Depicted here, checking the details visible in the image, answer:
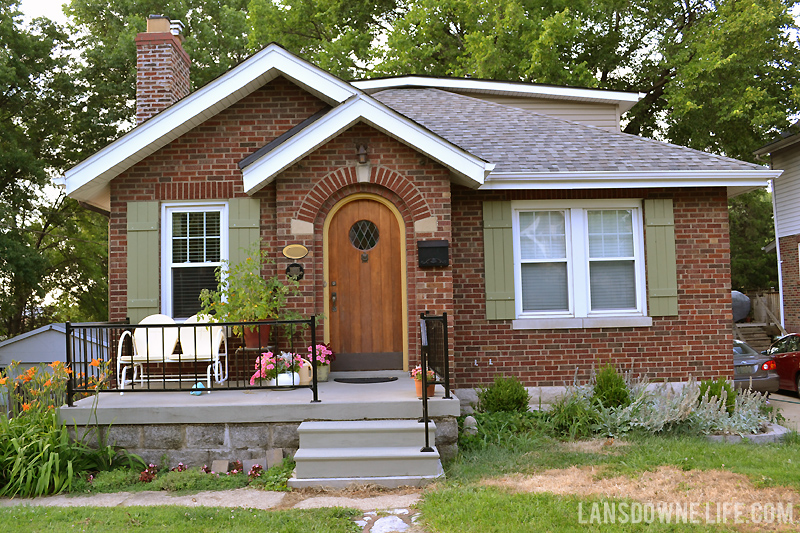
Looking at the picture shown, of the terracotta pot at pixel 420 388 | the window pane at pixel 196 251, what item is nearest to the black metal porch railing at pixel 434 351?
the terracotta pot at pixel 420 388

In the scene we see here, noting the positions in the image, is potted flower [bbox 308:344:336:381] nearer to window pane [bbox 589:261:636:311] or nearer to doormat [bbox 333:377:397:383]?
doormat [bbox 333:377:397:383]

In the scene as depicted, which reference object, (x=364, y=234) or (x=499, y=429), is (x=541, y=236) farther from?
(x=499, y=429)

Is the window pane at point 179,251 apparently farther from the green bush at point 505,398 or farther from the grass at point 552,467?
the grass at point 552,467

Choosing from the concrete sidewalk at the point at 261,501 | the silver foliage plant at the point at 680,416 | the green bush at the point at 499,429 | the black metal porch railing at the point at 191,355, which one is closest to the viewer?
the concrete sidewalk at the point at 261,501

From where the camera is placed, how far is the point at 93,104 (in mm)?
23391

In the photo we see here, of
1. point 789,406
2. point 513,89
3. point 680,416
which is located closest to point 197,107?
point 513,89

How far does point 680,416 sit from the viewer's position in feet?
24.0

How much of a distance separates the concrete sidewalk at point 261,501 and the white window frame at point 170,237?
3341 mm

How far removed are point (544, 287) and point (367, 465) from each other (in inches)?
165

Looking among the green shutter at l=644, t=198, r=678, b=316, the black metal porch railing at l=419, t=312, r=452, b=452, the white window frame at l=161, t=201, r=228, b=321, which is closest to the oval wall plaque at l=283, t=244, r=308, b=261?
the white window frame at l=161, t=201, r=228, b=321

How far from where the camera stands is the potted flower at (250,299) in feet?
25.5

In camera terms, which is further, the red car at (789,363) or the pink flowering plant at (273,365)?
the red car at (789,363)

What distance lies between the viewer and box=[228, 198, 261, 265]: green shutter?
28.3ft

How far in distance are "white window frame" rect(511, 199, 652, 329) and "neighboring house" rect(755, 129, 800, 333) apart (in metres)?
13.0
